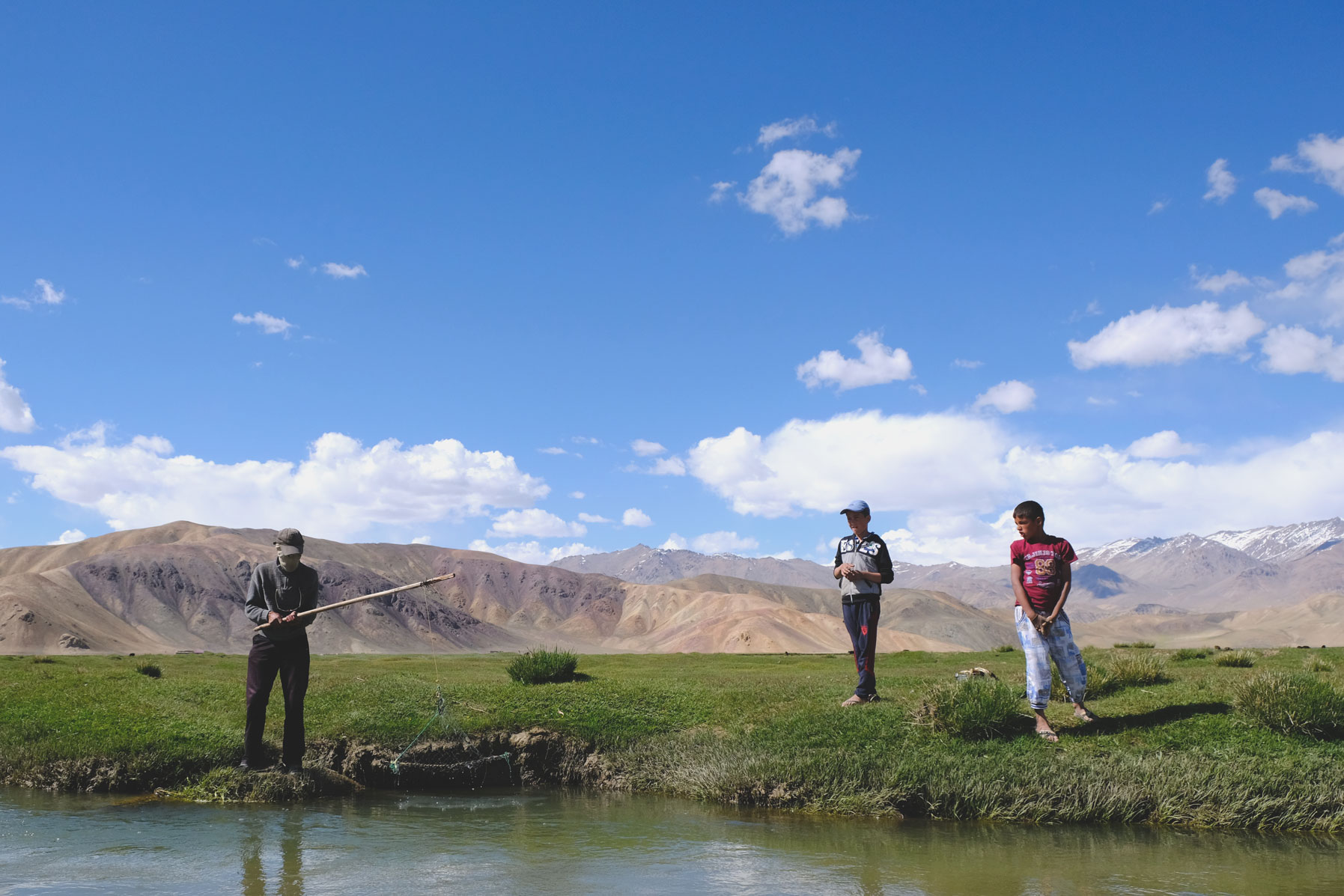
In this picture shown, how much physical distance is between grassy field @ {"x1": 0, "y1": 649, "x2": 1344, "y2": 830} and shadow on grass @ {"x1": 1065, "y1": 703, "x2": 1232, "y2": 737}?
3cm

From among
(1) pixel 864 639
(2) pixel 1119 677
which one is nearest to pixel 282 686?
(1) pixel 864 639

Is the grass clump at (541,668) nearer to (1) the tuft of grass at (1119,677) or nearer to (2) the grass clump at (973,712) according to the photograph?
(2) the grass clump at (973,712)

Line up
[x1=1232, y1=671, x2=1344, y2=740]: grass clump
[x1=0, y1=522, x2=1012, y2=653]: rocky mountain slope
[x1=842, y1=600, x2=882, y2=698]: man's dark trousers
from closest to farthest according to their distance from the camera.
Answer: [x1=1232, y1=671, x2=1344, y2=740]: grass clump → [x1=842, y1=600, x2=882, y2=698]: man's dark trousers → [x1=0, y1=522, x2=1012, y2=653]: rocky mountain slope

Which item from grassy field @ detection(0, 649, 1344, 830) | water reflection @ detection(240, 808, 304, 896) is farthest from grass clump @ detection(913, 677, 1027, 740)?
water reflection @ detection(240, 808, 304, 896)

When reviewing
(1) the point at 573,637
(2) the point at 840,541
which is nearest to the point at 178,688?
(2) the point at 840,541

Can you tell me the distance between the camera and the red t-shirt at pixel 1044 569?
9984 millimetres

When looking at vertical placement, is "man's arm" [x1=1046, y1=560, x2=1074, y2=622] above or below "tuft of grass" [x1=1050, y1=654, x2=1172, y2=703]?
above

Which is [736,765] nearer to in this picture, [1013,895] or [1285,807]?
[1013,895]

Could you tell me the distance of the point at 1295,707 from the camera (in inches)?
366

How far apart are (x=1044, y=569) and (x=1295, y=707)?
8.62ft

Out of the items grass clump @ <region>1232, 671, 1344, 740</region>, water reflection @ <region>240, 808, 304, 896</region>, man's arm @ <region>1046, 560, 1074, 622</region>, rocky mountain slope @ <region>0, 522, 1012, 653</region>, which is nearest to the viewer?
water reflection @ <region>240, 808, 304, 896</region>

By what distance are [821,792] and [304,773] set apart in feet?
18.0

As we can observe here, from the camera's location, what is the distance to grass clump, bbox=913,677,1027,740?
9.84 m

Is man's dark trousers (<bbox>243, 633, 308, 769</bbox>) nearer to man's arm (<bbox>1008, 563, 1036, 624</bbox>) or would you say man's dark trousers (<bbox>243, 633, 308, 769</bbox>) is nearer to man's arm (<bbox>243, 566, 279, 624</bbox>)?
man's arm (<bbox>243, 566, 279, 624</bbox>)
